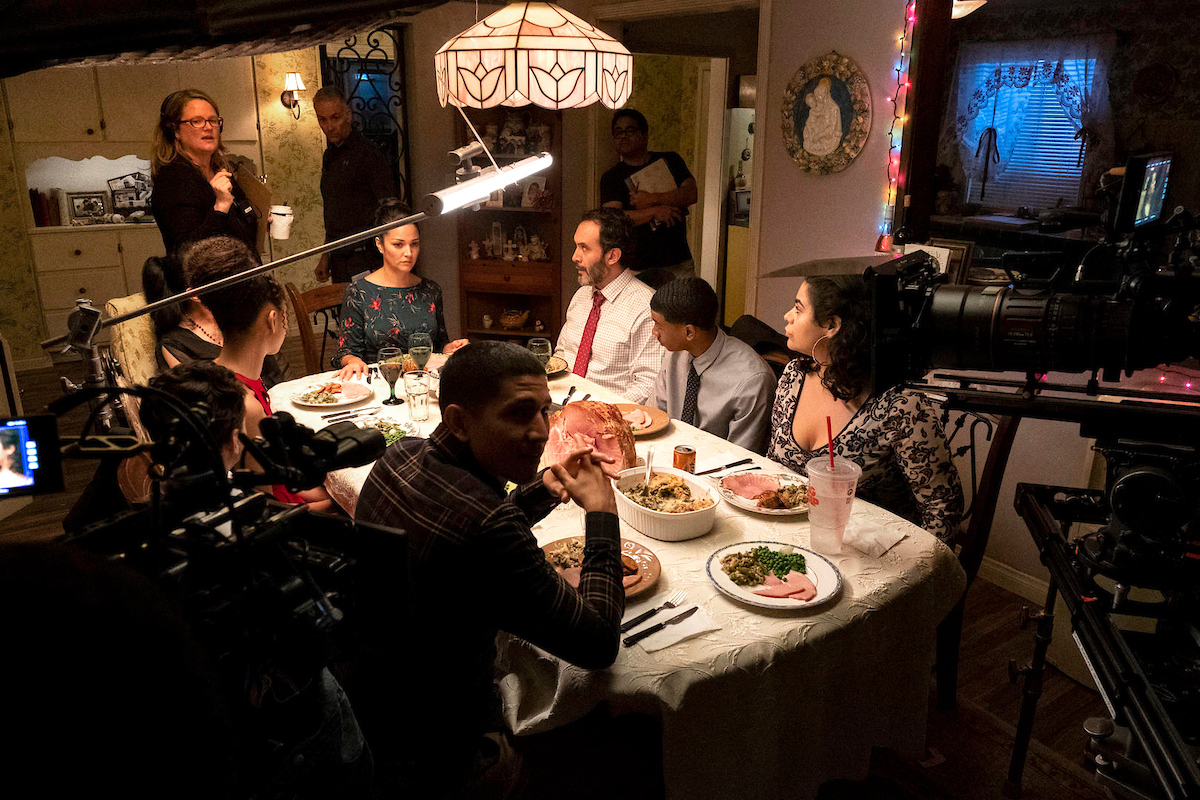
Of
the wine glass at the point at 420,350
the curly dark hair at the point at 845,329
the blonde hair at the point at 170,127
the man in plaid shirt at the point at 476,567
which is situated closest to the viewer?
the man in plaid shirt at the point at 476,567

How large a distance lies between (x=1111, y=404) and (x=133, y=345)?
2.73 meters

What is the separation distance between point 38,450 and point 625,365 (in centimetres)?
254

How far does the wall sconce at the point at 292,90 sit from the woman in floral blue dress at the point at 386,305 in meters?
3.64

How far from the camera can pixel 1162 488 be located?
108cm

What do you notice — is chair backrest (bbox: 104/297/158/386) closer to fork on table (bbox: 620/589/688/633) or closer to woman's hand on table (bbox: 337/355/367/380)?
woman's hand on table (bbox: 337/355/367/380)

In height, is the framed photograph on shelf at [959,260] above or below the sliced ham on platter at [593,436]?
above

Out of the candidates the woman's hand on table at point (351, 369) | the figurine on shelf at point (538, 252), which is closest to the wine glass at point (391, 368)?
the woman's hand on table at point (351, 369)

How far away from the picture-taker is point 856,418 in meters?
2.13

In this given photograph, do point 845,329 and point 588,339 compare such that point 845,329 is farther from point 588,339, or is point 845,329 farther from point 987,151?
point 987,151

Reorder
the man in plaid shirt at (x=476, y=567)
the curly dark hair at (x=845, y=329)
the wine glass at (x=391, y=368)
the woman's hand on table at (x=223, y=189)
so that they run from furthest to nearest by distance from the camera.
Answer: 1. the woman's hand on table at (x=223, y=189)
2. the wine glass at (x=391, y=368)
3. the curly dark hair at (x=845, y=329)
4. the man in plaid shirt at (x=476, y=567)

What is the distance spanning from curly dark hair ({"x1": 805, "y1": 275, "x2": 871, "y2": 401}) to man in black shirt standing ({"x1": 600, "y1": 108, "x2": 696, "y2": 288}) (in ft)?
8.98

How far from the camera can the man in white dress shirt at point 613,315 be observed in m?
3.22

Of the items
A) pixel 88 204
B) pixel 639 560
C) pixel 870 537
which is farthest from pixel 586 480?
pixel 88 204

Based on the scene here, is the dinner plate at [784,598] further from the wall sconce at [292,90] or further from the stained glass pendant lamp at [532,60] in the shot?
the wall sconce at [292,90]
